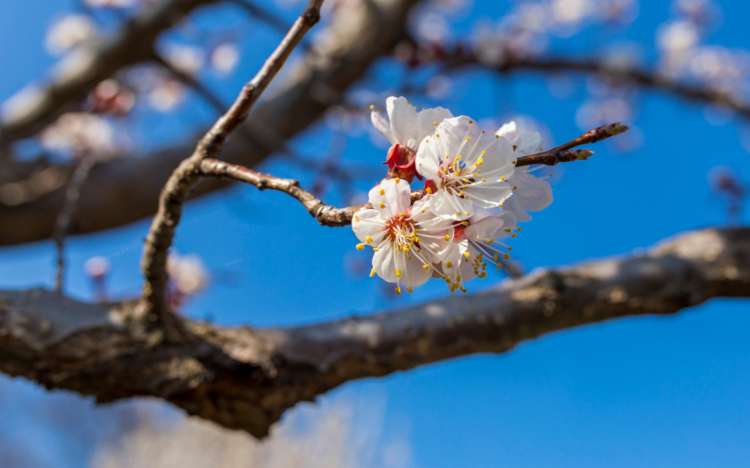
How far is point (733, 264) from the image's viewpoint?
4.60 feet

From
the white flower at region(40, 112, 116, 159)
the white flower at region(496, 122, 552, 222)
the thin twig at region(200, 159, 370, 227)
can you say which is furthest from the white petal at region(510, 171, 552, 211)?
the white flower at region(40, 112, 116, 159)

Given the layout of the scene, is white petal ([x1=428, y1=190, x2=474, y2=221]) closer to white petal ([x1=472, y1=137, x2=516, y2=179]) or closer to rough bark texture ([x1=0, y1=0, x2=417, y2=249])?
white petal ([x1=472, y1=137, x2=516, y2=179])

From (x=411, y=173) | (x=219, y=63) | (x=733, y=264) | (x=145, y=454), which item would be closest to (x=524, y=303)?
(x=733, y=264)

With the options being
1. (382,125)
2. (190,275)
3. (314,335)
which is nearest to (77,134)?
(190,275)

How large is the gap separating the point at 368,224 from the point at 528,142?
285 millimetres

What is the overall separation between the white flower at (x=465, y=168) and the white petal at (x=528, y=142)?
0.08m

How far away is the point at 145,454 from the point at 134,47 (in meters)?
9.86

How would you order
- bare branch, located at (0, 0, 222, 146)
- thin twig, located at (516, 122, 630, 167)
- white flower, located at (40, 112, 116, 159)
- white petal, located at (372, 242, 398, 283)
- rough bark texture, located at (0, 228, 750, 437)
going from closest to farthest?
thin twig, located at (516, 122, 630, 167), white petal, located at (372, 242, 398, 283), rough bark texture, located at (0, 228, 750, 437), bare branch, located at (0, 0, 222, 146), white flower, located at (40, 112, 116, 159)

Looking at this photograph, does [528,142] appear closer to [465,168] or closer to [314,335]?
[465,168]

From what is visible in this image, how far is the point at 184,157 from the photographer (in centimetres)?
242

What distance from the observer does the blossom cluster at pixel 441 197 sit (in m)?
0.58

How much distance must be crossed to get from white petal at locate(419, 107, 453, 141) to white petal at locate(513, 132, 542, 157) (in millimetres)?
116

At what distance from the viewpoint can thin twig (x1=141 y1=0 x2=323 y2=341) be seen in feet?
2.15

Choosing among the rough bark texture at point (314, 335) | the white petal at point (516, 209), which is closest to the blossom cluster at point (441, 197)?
the white petal at point (516, 209)
